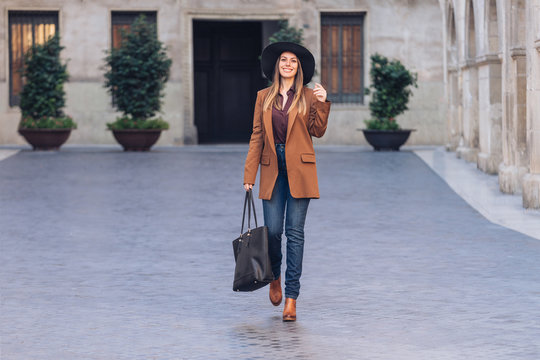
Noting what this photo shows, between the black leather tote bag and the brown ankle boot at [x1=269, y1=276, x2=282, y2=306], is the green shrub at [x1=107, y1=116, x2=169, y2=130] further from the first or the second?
the black leather tote bag

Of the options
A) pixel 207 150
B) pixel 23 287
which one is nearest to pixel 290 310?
pixel 23 287

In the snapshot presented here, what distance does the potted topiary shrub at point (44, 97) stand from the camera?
2886cm

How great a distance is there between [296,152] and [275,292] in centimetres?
98

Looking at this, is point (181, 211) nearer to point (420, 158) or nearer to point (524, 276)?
point (524, 276)

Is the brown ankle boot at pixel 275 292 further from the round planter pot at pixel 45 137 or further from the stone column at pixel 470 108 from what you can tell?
the round planter pot at pixel 45 137

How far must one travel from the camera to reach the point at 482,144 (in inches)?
847

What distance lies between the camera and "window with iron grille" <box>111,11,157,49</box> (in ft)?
107

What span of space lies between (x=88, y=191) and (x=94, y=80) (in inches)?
612

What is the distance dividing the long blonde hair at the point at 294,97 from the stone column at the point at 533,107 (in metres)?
7.56

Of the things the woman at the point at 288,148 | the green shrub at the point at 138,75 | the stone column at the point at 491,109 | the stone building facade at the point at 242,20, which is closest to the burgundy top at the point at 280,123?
the woman at the point at 288,148

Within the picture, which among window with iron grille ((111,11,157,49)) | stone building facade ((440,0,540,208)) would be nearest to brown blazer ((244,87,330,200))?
stone building facade ((440,0,540,208))

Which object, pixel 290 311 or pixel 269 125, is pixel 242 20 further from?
pixel 290 311

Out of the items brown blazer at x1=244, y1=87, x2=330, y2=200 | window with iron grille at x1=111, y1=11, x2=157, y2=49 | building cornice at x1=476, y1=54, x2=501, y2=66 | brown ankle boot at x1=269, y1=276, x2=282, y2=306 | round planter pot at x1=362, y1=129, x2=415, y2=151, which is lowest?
brown ankle boot at x1=269, y1=276, x2=282, y2=306

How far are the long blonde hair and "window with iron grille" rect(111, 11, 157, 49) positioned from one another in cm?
2551
